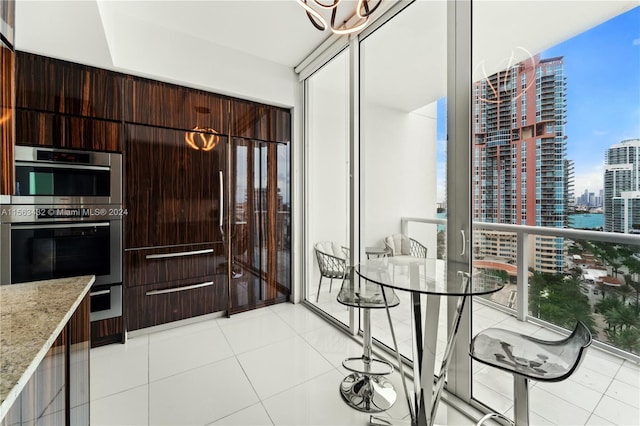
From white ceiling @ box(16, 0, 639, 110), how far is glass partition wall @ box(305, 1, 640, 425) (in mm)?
15

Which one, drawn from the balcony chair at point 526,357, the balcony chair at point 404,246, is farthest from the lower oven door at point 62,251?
the balcony chair at point 526,357

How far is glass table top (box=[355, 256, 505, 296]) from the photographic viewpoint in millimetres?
1285

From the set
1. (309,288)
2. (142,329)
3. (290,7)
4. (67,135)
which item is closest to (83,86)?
(67,135)

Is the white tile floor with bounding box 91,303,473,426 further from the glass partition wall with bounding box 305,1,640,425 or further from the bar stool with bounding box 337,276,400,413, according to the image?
the glass partition wall with bounding box 305,1,640,425

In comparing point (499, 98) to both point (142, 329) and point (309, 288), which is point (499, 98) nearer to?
point (309, 288)

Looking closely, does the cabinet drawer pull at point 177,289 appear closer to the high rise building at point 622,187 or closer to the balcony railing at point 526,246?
the balcony railing at point 526,246

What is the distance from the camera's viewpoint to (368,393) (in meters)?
1.84

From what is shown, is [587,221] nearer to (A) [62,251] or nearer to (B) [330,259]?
(B) [330,259]

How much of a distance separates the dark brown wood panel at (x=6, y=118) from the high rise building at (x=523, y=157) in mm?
2329

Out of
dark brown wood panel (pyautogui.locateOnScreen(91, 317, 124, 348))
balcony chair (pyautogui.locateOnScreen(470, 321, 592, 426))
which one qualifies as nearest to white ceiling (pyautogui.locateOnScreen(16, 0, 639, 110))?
balcony chair (pyautogui.locateOnScreen(470, 321, 592, 426))

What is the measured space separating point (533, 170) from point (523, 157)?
10 cm

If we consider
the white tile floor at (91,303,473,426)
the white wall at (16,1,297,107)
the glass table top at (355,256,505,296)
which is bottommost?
the white tile floor at (91,303,473,426)

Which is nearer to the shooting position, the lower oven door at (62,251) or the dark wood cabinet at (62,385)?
the dark wood cabinet at (62,385)

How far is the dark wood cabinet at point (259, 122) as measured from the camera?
3.12 metres
